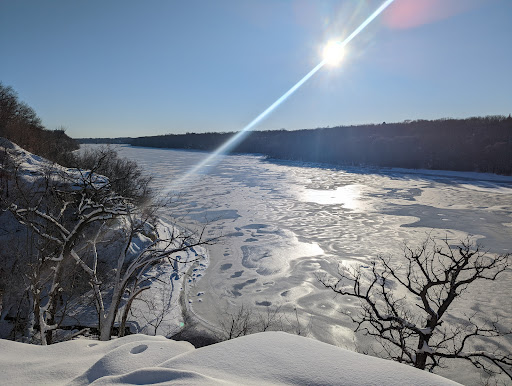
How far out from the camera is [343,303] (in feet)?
33.2

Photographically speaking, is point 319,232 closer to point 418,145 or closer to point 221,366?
point 221,366

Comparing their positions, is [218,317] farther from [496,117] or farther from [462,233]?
[496,117]

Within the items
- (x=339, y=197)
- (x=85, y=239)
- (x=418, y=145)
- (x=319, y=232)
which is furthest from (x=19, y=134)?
(x=418, y=145)

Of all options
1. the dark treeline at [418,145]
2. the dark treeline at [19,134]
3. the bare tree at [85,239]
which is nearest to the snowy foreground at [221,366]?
the bare tree at [85,239]

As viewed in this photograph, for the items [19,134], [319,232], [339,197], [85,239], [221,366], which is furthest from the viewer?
[339,197]

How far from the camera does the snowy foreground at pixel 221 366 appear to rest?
7.56 feet

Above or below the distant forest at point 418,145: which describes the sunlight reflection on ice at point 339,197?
below

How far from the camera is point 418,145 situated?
55.8 meters

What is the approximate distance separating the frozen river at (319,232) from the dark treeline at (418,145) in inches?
577

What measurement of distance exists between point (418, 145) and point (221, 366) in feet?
205

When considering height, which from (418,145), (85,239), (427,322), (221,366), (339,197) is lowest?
(85,239)

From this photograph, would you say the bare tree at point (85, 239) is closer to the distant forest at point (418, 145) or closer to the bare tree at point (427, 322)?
the bare tree at point (427, 322)

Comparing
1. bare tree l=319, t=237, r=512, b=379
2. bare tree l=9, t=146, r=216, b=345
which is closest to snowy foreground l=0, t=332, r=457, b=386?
bare tree l=319, t=237, r=512, b=379

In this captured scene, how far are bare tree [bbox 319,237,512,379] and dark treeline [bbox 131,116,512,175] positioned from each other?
39.0 m
